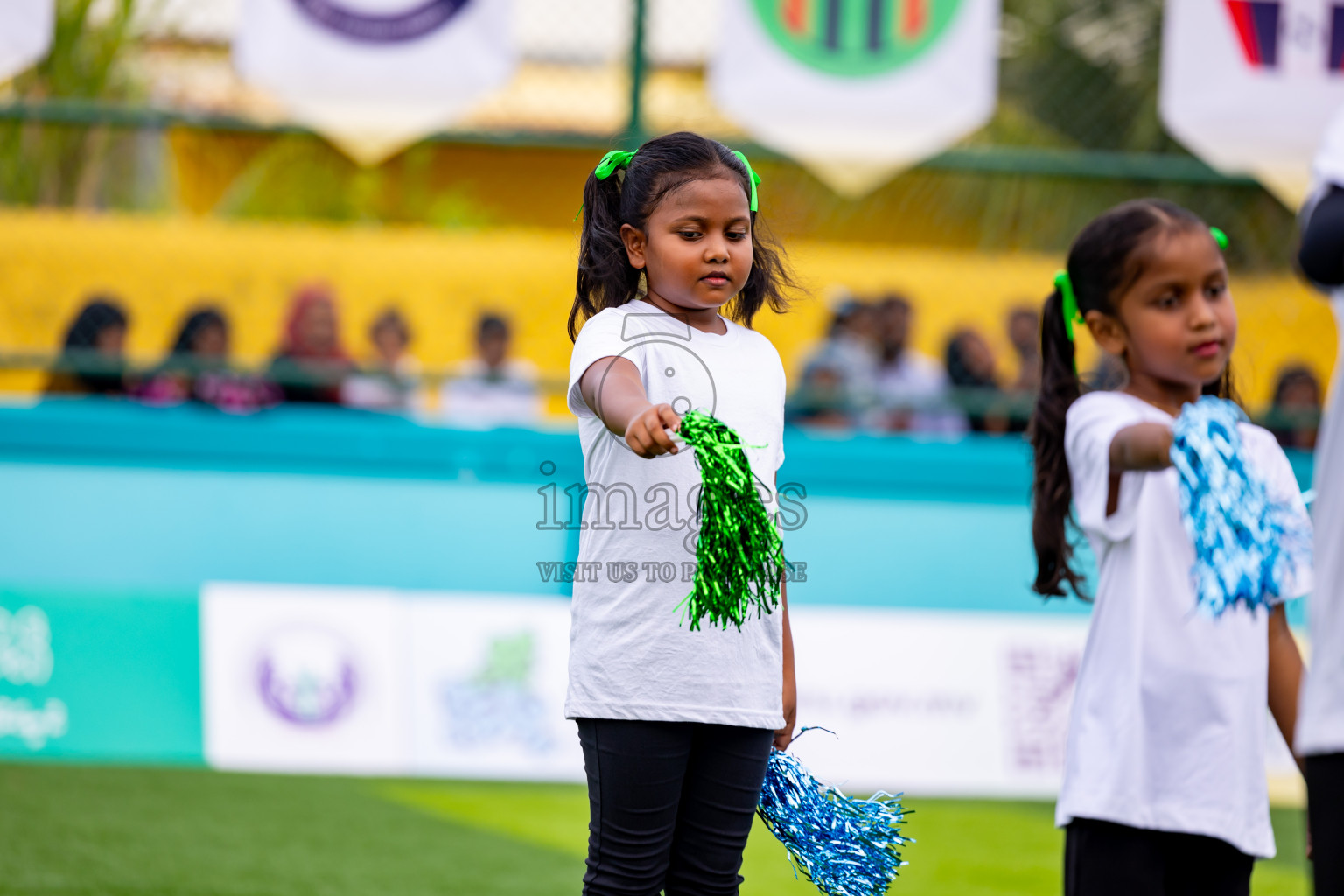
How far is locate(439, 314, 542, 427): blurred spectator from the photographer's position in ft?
17.9

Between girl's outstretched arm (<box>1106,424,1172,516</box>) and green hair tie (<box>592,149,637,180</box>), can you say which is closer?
girl's outstretched arm (<box>1106,424,1172,516</box>)

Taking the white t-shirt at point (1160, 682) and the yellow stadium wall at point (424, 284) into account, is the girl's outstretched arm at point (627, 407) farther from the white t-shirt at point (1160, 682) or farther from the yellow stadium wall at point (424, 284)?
the yellow stadium wall at point (424, 284)

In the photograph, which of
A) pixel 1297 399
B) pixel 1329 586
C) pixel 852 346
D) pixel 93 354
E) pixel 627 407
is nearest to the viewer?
pixel 1329 586

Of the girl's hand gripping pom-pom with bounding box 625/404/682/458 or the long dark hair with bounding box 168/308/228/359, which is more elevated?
the long dark hair with bounding box 168/308/228/359

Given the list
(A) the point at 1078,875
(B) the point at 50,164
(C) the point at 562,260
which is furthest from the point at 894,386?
(A) the point at 1078,875

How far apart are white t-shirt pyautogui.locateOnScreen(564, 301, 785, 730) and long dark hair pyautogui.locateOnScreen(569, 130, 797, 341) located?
0.42 feet

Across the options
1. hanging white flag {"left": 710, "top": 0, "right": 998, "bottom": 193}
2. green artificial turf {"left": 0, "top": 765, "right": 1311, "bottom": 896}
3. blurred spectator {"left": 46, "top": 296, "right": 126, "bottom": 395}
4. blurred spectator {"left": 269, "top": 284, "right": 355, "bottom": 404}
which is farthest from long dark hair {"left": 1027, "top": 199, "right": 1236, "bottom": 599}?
blurred spectator {"left": 46, "top": 296, "right": 126, "bottom": 395}

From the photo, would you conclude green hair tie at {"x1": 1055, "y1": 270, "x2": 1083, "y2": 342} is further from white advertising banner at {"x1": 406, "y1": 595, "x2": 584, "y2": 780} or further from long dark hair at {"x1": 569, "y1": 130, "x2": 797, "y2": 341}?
white advertising banner at {"x1": 406, "y1": 595, "x2": 584, "y2": 780}

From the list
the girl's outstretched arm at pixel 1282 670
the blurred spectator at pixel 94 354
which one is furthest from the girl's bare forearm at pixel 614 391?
the blurred spectator at pixel 94 354

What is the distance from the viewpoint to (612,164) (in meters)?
2.36

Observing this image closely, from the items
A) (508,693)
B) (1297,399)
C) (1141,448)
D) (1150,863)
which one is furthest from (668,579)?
(1297,399)

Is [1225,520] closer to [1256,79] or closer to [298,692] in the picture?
[298,692]

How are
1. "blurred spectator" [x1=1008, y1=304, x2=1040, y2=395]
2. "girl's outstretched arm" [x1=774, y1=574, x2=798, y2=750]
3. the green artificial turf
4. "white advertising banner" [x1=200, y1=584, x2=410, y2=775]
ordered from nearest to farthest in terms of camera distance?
"girl's outstretched arm" [x1=774, y1=574, x2=798, y2=750]
the green artificial turf
"white advertising banner" [x1=200, y1=584, x2=410, y2=775]
"blurred spectator" [x1=1008, y1=304, x2=1040, y2=395]

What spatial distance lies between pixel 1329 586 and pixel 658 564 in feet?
2.97
